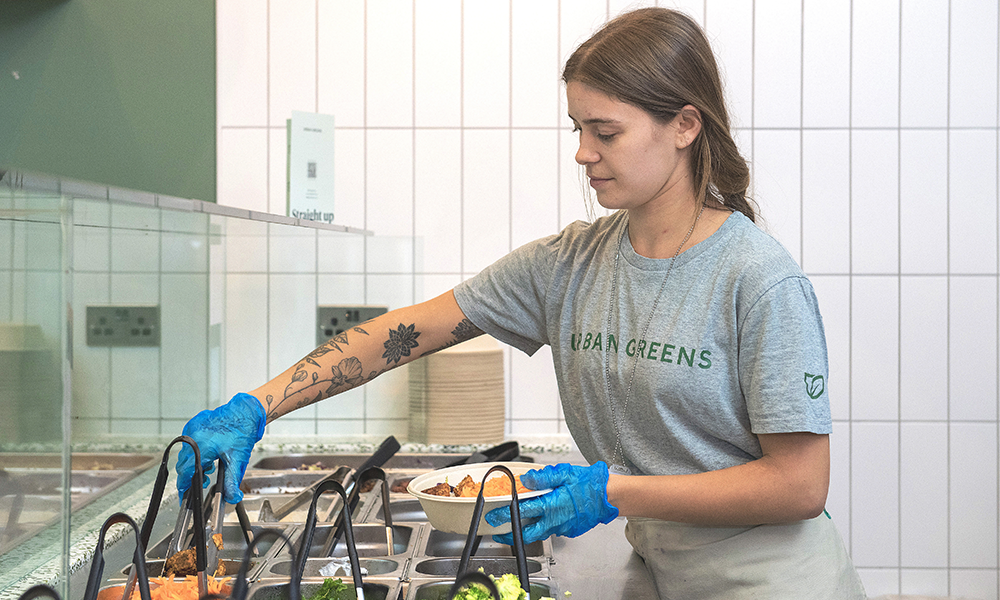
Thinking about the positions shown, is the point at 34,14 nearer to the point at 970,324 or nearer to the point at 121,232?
the point at 121,232

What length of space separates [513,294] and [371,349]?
271 mm

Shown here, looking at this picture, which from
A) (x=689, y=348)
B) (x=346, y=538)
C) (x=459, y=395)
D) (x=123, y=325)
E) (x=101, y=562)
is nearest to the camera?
(x=101, y=562)

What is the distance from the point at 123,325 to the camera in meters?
1.62

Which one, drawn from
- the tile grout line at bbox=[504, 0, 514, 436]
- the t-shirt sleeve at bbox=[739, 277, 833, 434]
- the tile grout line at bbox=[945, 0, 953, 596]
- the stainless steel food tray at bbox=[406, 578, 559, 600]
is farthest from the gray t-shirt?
the tile grout line at bbox=[945, 0, 953, 596]

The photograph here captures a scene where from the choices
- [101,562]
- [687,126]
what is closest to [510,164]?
[687,126]

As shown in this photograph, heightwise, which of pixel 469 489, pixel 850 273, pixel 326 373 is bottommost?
pixel 469 489

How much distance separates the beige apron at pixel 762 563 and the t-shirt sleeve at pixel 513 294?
0.44m

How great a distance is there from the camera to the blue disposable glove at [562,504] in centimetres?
113

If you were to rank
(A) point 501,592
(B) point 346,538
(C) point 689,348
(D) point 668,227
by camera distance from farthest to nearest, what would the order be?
(D) point 668,227 → (C) point 689,348 → (A) point 501,592 → (B) point 346,538

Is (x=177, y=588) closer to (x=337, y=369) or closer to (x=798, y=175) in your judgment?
(x=337, y=369)

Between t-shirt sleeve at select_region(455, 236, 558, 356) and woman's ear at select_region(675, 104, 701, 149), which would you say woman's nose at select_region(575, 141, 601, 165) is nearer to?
woman's ear at select_region(675, 104, 701, 149)

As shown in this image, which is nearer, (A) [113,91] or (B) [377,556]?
(B) [377,556]

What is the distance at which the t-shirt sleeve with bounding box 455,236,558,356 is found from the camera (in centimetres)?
149

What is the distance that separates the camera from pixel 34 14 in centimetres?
251
